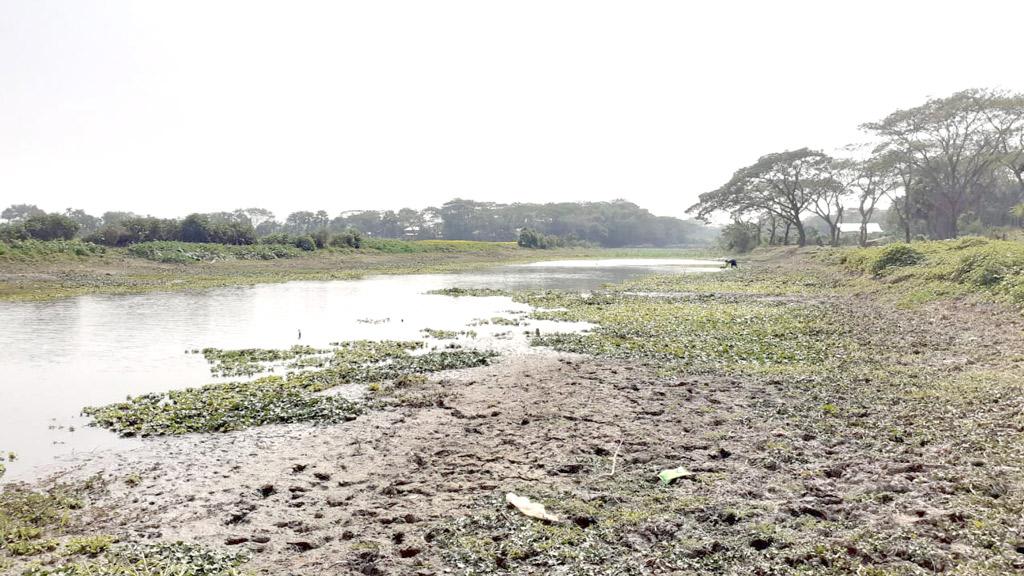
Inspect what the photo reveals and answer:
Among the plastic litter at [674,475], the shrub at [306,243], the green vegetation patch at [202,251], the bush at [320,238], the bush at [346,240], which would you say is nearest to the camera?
the plastic litter at [674,475]

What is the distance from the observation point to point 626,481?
638 cm

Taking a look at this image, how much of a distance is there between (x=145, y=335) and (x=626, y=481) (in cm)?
1582

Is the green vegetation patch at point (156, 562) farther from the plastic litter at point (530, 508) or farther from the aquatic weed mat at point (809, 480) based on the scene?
the plastic litter at point (530, 508)

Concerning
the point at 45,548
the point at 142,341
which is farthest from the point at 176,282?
the point at 45,548

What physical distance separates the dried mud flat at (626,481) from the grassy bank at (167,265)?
25771 mm

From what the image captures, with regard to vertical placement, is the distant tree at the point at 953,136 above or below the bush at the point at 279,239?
above

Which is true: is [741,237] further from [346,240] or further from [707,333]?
[707,333]

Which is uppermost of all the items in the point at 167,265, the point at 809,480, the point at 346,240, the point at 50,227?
the point at 50,227

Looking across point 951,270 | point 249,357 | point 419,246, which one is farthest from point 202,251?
point 951,270

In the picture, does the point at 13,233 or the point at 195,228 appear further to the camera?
the point at 195,228

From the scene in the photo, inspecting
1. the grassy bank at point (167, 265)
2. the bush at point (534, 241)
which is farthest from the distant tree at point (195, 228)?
the bush at point (534, 241)

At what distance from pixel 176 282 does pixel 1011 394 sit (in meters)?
39.1

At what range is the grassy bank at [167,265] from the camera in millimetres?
32531

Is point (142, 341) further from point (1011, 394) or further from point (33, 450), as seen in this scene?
point (1011, 394)
